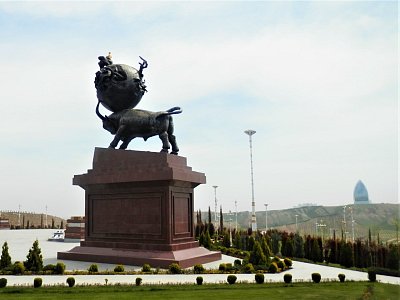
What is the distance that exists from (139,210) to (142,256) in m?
1.79

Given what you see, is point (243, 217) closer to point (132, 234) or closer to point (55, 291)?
point (132, 234)

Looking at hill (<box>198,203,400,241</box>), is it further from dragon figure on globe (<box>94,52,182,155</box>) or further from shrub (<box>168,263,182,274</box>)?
shrub (<box>168,263,182,274</box>)

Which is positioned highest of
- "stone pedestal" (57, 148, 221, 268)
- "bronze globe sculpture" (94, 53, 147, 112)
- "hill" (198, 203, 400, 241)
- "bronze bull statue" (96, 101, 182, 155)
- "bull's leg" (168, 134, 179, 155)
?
"bronze globe sculpture" (94, 53, 147, 112)

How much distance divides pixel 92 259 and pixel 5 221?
30.5 m

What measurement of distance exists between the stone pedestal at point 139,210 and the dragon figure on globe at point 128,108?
103 cm

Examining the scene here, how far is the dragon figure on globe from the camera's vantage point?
52.7 feet

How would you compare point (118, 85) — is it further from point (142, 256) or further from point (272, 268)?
point (272, 268)

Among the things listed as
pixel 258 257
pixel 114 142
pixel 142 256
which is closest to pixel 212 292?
pixel 258 257

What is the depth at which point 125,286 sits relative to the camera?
380 inches

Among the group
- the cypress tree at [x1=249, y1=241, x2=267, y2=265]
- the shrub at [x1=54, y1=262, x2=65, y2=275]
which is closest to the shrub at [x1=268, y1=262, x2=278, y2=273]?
the cypress tree at [x1=249, y1=241, x2=267, y2=265]

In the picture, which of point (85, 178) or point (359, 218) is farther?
point (359, 218)

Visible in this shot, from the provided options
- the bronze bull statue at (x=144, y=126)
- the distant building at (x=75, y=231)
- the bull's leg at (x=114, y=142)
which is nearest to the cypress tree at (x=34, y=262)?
the bull's leg at (x=114, y=142)

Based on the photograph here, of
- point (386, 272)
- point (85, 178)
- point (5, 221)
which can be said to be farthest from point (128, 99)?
point (5, 221)

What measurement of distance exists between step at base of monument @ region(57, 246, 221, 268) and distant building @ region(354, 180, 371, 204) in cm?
10300
